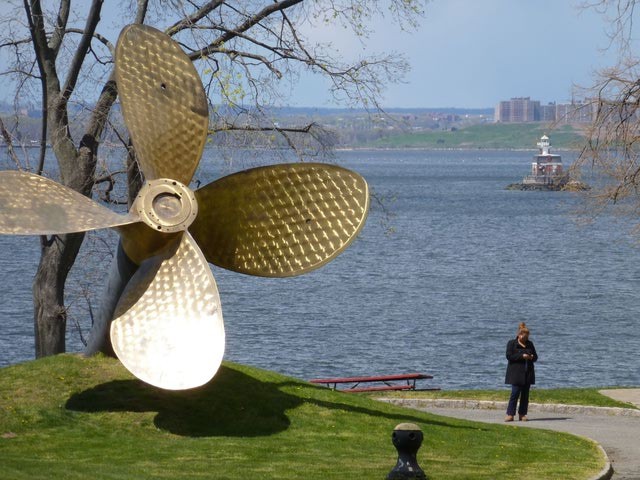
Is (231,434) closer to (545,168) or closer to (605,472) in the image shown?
(605,472)

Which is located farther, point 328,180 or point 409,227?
point 409,227

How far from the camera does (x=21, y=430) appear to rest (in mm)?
14383

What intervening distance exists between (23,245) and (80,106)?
5771 centimetres

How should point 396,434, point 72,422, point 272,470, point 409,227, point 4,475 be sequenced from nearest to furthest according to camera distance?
point 4,475 → point 396,434 → point 272,470 → point 72,422 → point 409,227

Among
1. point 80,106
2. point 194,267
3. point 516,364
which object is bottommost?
point 516,364

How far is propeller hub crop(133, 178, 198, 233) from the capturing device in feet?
45.0

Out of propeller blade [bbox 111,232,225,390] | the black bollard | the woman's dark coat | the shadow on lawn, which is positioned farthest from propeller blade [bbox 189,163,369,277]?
the woman's dark coat

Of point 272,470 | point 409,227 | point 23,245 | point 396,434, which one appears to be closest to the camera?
point 396,434

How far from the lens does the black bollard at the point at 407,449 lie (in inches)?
453

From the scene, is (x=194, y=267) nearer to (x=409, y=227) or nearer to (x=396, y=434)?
(x=396, y=434)

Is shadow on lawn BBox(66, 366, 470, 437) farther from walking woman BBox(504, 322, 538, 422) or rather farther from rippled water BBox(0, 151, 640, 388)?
rippled water BBox(0, 151, 640, 388)

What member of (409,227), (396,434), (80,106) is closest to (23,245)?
(409,227)

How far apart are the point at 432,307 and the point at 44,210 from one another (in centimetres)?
3722

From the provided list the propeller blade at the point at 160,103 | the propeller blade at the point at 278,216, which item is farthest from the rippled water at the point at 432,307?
the propeller blade at the point at 160,103
